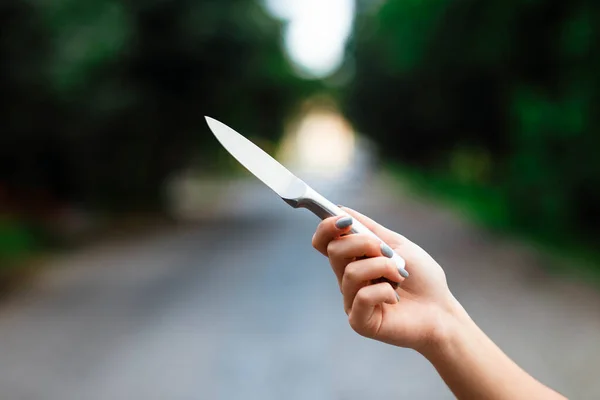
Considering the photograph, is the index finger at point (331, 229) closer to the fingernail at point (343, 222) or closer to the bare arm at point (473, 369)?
the fingernail at point (343, 222)

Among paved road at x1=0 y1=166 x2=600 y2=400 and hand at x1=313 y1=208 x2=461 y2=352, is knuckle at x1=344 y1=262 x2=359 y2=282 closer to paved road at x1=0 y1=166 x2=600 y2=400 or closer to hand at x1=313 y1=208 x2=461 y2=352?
hand at x1=313 y1=208 x2=461 y2=352

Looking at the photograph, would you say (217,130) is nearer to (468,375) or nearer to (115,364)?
(468,375)

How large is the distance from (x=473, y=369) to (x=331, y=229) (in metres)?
0.50

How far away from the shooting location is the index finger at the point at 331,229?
133cm

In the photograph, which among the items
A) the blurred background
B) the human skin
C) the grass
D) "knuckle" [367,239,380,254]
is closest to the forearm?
the human skin

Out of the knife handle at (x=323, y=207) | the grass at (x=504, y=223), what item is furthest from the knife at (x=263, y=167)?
the grass at (x=504, y=223)

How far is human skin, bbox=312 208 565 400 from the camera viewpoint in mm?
1361

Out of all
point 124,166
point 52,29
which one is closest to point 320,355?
point 52,29

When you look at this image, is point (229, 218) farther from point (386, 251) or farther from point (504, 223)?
point (386, 251)

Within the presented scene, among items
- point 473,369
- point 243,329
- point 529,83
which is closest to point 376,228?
point 473,369

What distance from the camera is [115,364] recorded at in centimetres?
577

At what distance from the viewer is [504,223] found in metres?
14.1

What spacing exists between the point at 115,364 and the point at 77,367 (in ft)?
1.00

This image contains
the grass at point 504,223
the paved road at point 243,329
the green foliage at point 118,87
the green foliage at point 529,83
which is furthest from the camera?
the grass at point 504,223
